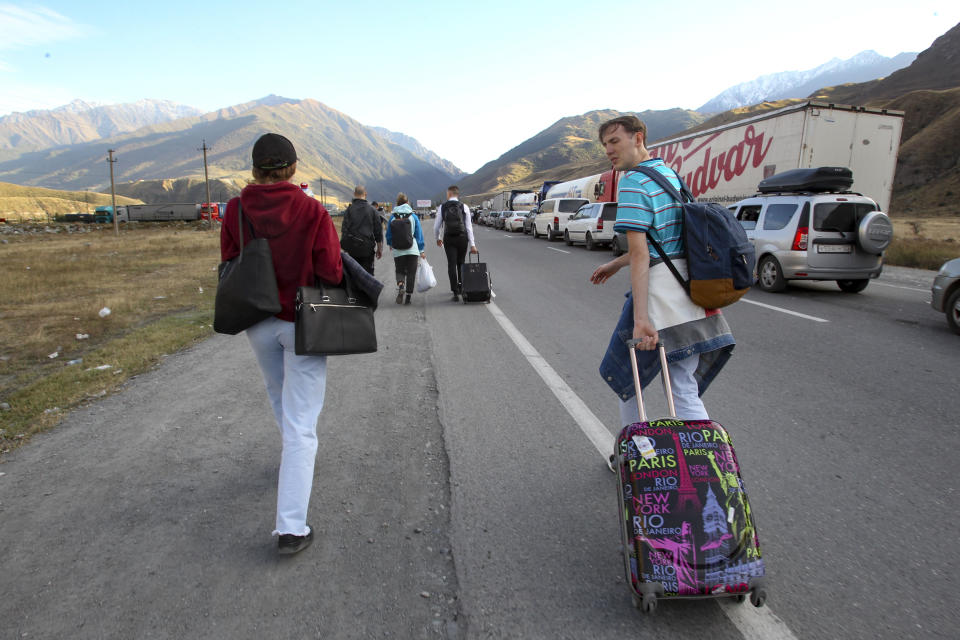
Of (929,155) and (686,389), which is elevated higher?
(929,155)

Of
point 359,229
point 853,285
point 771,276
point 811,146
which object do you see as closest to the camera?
point 359,229

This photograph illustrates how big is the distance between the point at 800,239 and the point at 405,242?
6.92 metres

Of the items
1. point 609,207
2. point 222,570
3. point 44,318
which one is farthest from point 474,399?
point 609,207

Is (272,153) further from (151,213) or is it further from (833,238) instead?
(151,213)

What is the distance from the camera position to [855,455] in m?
3.68

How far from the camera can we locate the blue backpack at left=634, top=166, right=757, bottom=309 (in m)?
2.51

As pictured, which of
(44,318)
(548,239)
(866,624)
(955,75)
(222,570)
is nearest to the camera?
(866,624)

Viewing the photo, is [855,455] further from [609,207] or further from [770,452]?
[609,207]

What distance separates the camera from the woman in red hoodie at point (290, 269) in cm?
259

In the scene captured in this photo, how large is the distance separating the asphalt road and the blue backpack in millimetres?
1256

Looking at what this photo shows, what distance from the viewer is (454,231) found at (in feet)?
32.0

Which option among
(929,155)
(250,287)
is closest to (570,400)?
(250,287)

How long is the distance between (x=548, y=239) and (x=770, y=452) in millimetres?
25947

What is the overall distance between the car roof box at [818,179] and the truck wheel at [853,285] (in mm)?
1733
